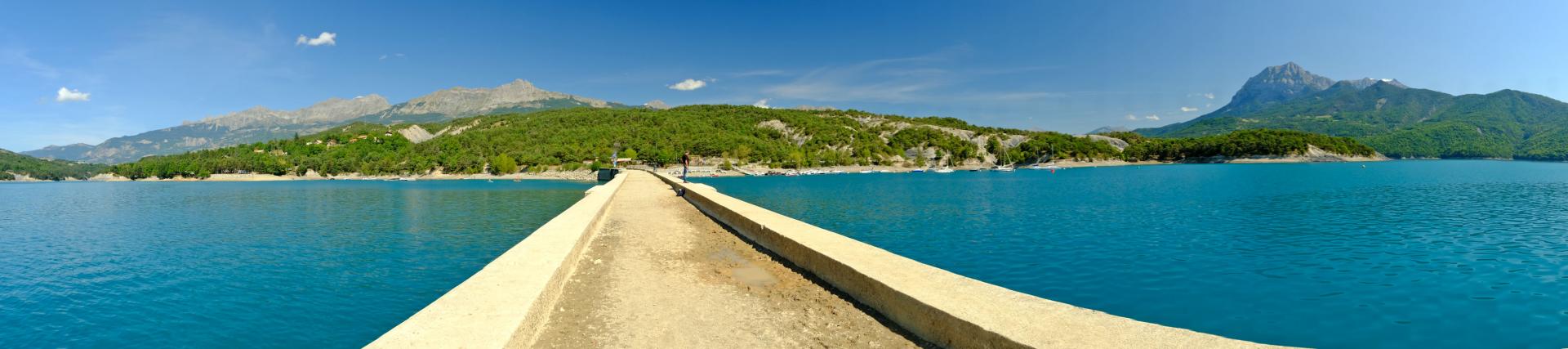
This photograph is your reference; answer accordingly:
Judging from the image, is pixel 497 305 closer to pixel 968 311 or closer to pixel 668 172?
pixel 968 311

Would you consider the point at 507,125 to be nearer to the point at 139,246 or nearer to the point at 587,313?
the point at 139,246

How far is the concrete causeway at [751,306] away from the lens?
4570 millimetres

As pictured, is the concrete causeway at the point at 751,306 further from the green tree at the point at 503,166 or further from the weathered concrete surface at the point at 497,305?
the green tree at the point at 503,166

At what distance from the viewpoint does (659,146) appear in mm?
154750

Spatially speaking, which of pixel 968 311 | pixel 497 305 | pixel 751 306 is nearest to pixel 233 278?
pixel 497 305

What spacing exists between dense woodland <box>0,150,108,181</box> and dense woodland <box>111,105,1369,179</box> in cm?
2694

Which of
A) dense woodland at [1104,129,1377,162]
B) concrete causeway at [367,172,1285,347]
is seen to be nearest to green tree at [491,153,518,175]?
concrete causeway at [367,172,1285,347]

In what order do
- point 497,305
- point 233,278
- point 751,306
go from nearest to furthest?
point 497,305 < point 751,306 < point 233,278

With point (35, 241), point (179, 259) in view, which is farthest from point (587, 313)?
point (35, 241)

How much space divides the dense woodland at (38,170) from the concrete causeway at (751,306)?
249 m

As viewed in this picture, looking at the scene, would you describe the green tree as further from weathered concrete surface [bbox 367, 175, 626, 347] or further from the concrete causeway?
weathered concrete surface [bbox 367, 175, 626, 347]

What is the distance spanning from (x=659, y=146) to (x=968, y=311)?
504ft

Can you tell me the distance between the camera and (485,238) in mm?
18703

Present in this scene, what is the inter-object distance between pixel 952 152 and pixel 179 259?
532 ft
